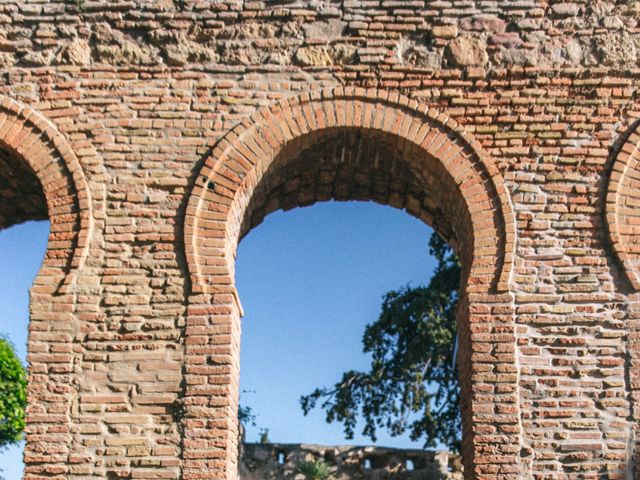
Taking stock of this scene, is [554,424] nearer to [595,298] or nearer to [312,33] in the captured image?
[595,298]

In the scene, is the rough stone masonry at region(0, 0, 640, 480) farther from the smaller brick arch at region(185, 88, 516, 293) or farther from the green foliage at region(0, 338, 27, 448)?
the green foliage at region(0, 338, 27, 448)

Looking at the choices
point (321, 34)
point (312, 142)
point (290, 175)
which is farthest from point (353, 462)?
point (321, 34)

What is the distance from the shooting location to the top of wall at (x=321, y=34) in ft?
21.7

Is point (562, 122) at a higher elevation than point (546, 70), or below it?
below

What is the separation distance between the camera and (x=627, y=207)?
6.21 meters

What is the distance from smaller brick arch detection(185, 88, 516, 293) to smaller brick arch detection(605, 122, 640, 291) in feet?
2.50

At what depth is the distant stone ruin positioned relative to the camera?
11.7 meters

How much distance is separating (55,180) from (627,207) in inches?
174

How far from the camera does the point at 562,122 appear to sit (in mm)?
6449

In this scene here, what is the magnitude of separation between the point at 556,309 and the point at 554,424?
0.83 m

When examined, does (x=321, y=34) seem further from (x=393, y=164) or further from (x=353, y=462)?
(x=353, y=462)

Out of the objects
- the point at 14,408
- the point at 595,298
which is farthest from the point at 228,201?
the point at 14,408

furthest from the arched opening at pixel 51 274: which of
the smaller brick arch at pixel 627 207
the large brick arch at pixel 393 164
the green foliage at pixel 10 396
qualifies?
the green foliage at pixel 10 396

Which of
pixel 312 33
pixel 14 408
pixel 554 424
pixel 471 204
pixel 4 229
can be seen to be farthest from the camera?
pixel 14 408
